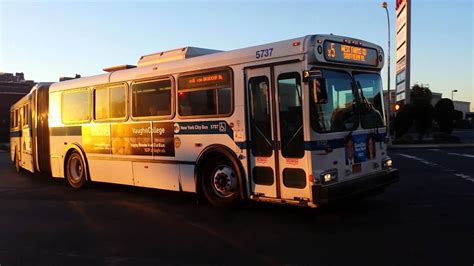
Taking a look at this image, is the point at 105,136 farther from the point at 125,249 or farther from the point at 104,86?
the point at 125,249

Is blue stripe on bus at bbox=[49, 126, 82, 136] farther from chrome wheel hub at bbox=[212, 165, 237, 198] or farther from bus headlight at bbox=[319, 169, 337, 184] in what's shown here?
bus headlight at bbox=[319, 169, 337, 184]

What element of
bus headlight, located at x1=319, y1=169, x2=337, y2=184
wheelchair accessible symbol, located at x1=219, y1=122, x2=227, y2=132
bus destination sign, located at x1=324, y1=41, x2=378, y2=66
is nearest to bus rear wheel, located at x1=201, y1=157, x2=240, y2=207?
wheelchair accessible symbol, located at x1=219, y1=122, x2=227, y2=132

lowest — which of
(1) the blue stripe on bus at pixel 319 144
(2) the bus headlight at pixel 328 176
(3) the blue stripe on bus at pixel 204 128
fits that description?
(2) the bus headlight at pixel 328 176

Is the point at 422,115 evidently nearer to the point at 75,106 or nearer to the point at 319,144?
the point at 75,106

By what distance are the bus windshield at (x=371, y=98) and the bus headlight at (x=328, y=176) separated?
1.31 meters

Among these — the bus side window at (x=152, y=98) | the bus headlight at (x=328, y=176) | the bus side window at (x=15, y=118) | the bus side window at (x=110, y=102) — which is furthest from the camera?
the bus side window at (x=15, y=118)

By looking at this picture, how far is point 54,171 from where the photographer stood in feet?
46.2

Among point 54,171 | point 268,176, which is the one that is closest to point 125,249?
point 268,176

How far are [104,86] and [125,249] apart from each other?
6048mm

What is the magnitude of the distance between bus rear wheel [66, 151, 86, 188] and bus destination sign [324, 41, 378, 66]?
7414mm

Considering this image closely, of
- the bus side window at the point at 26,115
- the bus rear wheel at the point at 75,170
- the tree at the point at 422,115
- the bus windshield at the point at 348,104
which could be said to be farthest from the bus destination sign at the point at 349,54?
the tree at the point at 422,115

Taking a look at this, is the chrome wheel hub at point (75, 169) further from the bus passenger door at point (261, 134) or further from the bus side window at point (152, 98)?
the bus passenger door at point (261, 134)

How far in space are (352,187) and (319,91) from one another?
1.72m

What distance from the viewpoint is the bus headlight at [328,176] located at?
790 centimetres
